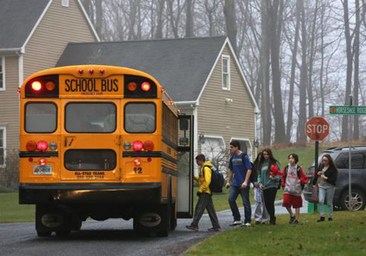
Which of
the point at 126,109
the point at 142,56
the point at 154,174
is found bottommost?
the point at 154,174

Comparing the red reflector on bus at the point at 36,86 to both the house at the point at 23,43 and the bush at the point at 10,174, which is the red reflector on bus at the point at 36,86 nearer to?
the bush at the point at 10,174

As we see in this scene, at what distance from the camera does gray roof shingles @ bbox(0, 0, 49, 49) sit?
42500 millimetres

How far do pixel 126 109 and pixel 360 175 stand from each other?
1130cm

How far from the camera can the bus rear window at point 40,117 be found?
659 inches

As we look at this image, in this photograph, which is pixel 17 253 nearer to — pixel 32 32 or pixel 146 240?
pixel 146 240

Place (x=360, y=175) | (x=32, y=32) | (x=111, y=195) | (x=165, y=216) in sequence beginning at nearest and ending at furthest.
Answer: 1. (x=111, y=195)
2. (x=165, y=216)
3. (x=360, y=175)
4. (x=32, y=32)

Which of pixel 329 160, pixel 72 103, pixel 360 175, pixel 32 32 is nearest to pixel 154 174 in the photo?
pixel 72 103

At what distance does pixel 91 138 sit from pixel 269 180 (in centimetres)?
481

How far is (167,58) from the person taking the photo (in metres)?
44.9

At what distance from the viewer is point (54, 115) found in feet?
55.1

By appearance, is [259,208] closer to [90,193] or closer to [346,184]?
[90,193]

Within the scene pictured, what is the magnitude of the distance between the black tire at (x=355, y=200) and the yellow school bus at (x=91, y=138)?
10.4 metres

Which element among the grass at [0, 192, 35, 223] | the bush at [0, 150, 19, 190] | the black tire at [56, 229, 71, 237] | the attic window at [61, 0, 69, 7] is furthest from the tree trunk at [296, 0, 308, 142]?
the black tire at [56, 229, 71, 237]

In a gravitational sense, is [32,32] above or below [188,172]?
above
